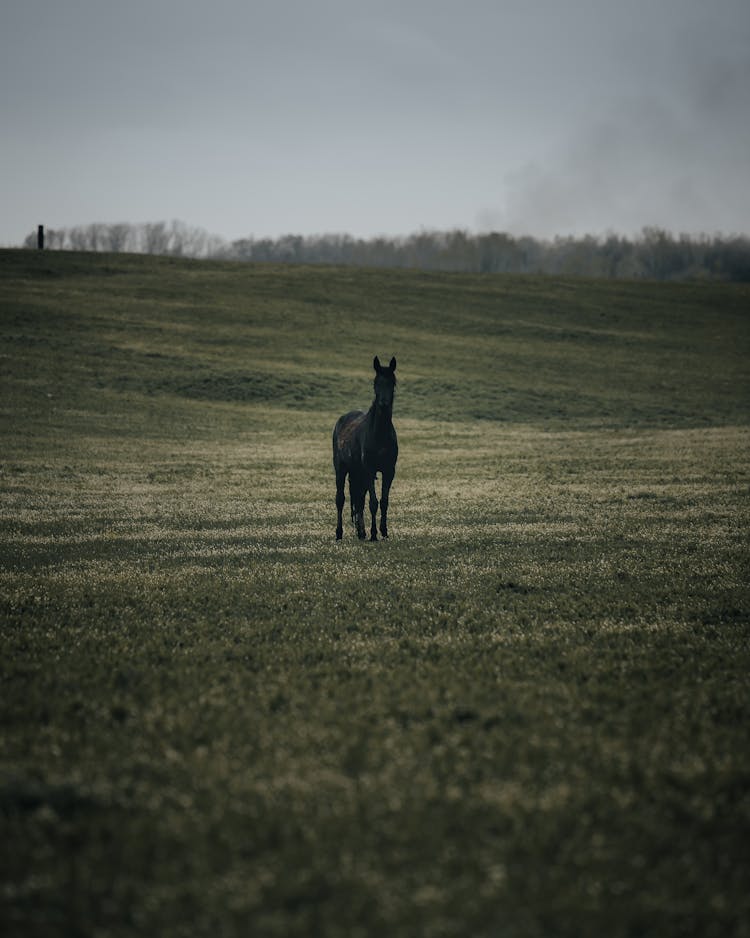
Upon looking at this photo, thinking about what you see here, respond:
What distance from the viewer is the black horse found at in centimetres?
1527

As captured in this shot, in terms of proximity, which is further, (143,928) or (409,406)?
(409,406)

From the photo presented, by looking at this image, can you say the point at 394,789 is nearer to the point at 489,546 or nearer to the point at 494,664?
the point at 494,664

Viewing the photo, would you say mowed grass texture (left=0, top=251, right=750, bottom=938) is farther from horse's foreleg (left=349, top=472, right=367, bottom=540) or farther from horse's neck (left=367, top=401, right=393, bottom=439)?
horse's neck (left=367, top=401, right=393, bottom=439)

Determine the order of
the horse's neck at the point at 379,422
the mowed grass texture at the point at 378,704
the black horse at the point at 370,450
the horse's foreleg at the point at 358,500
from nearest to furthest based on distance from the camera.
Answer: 1. the mowed grass texture at the point at 378,704
2. the black horse at the point at 370,450
3. the horse's neck at the point at 379,422
4. the horse's foreleg at the point at 358,500

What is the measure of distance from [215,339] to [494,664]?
5566 centimetres

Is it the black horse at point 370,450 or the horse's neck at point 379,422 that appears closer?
the black horse at point 370,450

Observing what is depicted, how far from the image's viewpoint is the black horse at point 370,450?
1527 cm

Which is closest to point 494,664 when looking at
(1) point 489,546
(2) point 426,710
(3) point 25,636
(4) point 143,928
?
(2) point 426,710

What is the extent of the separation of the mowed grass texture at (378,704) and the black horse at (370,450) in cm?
93

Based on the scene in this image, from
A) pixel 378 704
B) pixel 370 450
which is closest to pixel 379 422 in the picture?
pixel 370 450

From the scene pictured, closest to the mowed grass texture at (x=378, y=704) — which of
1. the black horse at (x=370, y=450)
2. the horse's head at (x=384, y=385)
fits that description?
the black horse at (x=370, y=450)

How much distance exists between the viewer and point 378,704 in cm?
679

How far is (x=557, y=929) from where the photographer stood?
152 inches

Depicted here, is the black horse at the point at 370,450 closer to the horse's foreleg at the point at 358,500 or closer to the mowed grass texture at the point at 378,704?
the horse's foreleg at the point at 358,500
